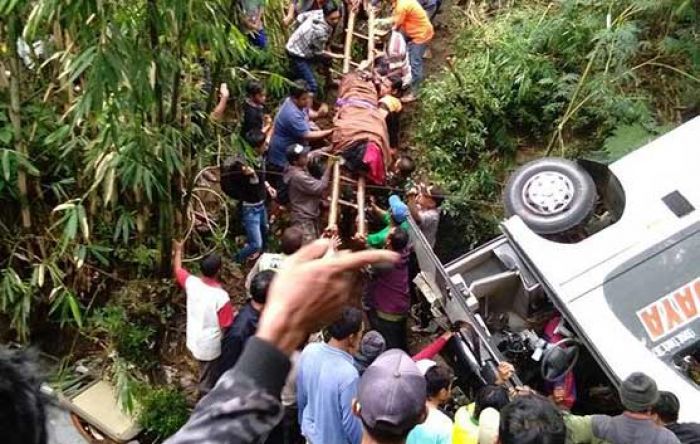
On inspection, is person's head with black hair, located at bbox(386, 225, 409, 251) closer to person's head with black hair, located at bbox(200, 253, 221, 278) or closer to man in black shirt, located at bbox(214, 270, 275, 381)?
man in black shirt, located at bbox(214, 270, 275, 381)

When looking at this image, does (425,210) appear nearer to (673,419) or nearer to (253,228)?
(253,228)

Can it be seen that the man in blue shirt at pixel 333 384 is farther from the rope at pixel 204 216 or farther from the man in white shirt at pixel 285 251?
the rope at pixel 204 216

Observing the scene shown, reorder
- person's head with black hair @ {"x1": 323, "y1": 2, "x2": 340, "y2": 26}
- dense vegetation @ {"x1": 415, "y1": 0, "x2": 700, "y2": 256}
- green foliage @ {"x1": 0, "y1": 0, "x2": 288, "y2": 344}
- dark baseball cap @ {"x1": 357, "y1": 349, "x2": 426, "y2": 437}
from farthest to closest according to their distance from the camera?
person's head with black hair @ {"x1": 323, "y1": 2, "x2": 340, "y2": 26}, dense vegetation @ {"x1": 415, "y1": 0, "x2": 700, "y2": 256}, green foliage @ {"x1": 0, "y1": 0, "x2": 288, "y2": 344}, dark baseball cap @ {"x1": 357, "y1": 349, "x2": 426, "y2": 437}

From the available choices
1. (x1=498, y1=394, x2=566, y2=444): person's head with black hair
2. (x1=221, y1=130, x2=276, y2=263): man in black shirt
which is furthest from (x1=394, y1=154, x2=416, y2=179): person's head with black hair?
(x1=498, y1=394, x2=566, y2=444): person's head with black hair

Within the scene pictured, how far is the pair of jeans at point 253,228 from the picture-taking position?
6.83m

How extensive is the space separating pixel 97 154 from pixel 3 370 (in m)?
4.64

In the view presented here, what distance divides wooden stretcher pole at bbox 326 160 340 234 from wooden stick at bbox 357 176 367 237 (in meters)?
0.15

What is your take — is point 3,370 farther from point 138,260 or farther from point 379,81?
point 379,81

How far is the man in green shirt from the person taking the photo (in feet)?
20.8

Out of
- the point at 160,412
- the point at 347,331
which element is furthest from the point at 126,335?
the point at 347,331

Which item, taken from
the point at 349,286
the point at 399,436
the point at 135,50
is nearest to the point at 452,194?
the point at 135,50

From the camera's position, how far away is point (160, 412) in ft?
19.0

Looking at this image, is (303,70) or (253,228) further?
(303,70)

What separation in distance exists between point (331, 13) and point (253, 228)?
298 centimetres
